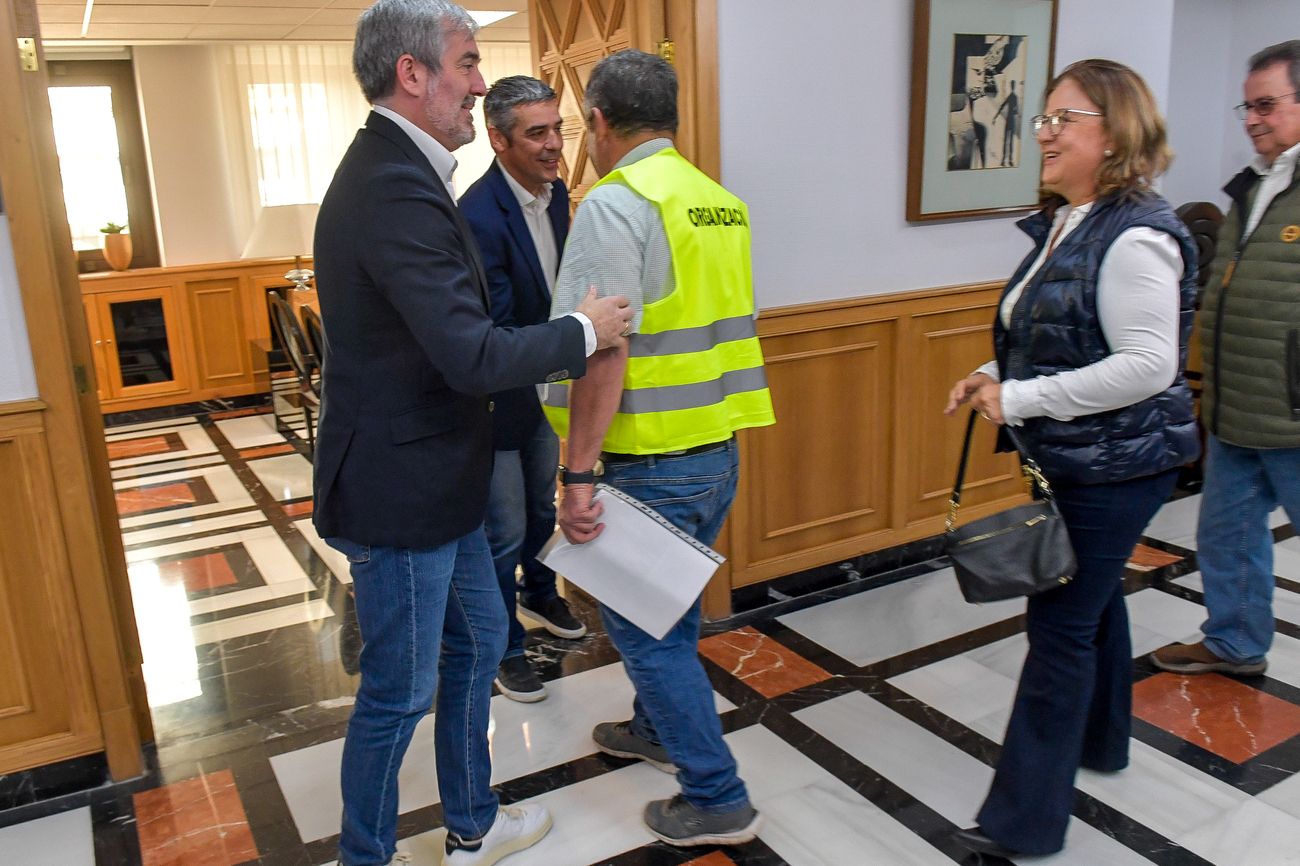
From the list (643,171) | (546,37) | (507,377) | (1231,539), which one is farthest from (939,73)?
(507,377)

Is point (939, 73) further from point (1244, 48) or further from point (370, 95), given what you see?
point (1244, 48)

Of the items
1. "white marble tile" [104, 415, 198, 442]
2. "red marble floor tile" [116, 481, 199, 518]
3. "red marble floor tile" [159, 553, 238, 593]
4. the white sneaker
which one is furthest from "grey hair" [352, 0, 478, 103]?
"white marble tile" [104, 415, 198, 442]

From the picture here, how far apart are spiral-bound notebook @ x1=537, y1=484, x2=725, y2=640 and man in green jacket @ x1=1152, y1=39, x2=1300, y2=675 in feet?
5.14

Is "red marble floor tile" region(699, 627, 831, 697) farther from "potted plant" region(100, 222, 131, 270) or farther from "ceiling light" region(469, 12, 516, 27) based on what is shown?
"potted plant" region(100, 222, 131, 270)

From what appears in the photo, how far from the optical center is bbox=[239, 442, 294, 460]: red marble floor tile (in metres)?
6.05

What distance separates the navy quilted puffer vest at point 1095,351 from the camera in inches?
71.1

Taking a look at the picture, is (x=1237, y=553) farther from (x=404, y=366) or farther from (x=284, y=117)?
(x=284, y=117)

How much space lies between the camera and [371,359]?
65.9 inches

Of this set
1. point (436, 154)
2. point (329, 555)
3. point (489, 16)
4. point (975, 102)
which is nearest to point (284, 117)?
point (489, 16)

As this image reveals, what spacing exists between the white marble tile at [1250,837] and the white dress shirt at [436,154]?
1.65 meters

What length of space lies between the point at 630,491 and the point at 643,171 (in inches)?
24.0

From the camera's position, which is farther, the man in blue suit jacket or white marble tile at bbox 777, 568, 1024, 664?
white marble tile at bbox 777, 568, 1024, 664

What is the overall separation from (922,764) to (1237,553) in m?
1.11

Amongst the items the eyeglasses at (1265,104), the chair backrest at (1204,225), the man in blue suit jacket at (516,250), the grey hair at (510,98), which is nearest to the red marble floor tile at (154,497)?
the man in blue suit jacket at (516,250)
